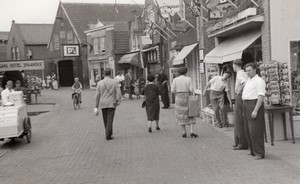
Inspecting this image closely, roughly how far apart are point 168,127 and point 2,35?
71337mm

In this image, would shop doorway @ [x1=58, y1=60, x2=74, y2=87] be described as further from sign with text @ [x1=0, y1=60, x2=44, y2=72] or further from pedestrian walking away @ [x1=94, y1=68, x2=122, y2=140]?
pedestrian walking away @ [x1=94, y1=68, x2=122, y2=140]

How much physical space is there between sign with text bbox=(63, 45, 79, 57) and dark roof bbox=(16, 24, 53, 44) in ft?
51.6

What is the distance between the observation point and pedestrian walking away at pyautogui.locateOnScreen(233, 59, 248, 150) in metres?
8.63

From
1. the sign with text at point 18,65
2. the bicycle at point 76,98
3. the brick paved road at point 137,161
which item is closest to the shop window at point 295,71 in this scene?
the brick paved road at point 137,161

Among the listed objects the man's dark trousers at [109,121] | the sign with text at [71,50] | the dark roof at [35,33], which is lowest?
the man's dark trousers at [109,121]

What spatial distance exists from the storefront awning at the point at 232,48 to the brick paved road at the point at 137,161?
2.11 metres

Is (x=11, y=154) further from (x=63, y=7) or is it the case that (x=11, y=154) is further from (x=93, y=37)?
(x=63, y=7)

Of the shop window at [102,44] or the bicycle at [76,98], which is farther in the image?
the shop window at [102,44]

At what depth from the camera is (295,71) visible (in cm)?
1057

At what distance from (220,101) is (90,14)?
39.7m

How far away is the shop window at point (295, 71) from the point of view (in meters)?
10.4

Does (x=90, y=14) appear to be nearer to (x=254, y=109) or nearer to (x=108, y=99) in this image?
(x=108, y=99)

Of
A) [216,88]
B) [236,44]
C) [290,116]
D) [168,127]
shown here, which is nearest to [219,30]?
[236,44]

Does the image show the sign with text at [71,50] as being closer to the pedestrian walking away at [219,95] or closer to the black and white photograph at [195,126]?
the black and white photograph at [195,126]
